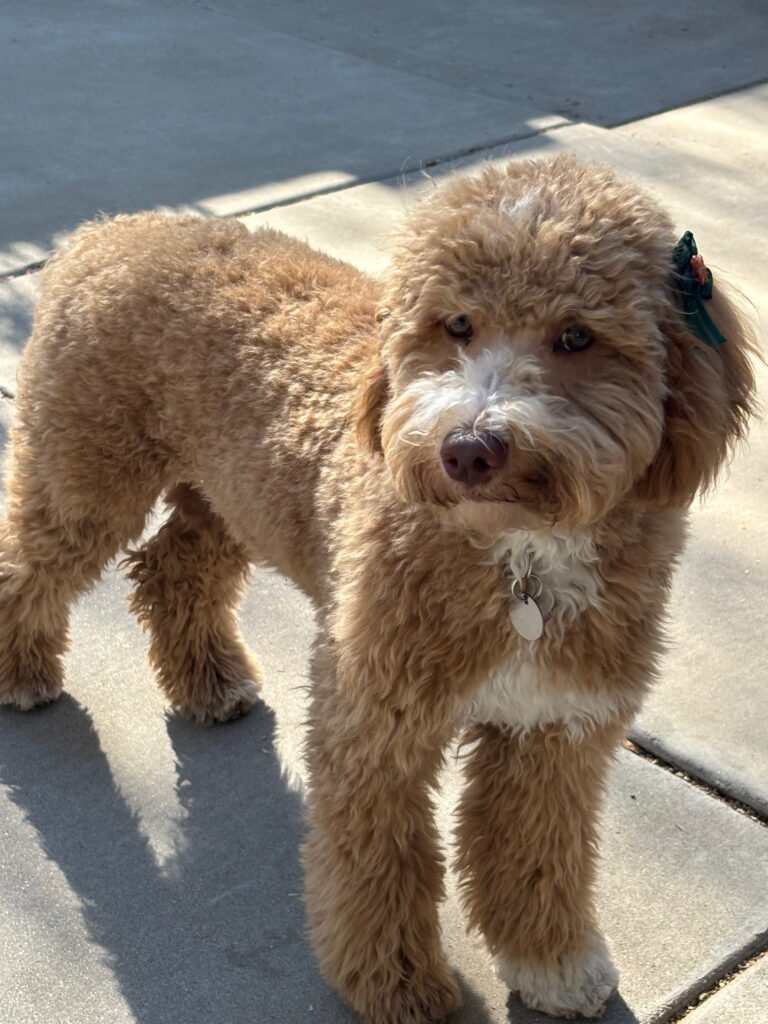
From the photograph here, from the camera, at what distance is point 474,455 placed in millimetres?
2064

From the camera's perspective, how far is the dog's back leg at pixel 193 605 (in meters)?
3.59

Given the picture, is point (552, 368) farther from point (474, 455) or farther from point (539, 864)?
point (539, 864)

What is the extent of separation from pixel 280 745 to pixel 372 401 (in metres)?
1.41

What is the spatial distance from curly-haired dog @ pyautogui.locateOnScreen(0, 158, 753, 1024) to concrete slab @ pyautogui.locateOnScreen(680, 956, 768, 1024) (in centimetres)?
20

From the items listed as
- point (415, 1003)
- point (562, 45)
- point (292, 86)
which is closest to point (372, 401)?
point (415, 1003)

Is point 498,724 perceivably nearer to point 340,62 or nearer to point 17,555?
point 17,555

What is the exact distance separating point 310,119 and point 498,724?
5.68m

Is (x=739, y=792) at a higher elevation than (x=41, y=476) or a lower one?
lower

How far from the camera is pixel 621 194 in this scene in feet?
7.50

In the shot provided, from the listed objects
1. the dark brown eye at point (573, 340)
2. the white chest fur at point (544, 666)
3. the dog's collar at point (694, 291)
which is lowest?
the white chest fur at point (544, 666)

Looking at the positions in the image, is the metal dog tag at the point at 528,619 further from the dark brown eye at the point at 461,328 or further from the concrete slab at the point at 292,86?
the concrete slab at the point at 292,86

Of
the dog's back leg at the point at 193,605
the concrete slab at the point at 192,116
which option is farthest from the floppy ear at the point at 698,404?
the concrete slab at the point at 192,116

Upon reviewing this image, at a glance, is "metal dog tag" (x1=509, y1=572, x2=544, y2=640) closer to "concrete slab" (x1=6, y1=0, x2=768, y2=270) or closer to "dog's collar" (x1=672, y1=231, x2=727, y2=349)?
"dog's collar" (x1=672, y1=231, x2=727, y2=349)

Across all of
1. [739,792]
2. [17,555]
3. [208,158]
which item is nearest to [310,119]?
[208,158]
